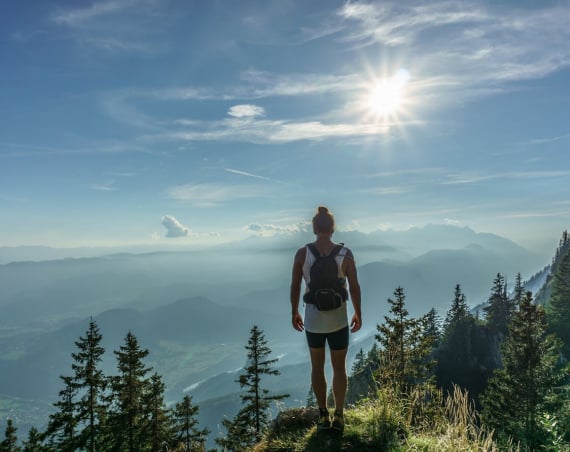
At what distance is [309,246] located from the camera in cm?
581

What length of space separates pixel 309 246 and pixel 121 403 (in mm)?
23161

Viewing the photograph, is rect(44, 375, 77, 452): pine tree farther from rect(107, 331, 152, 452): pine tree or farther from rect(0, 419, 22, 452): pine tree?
rect(0, 419, 22, 452): pine tree

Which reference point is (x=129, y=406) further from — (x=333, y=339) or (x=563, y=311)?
(x=563, y=311)

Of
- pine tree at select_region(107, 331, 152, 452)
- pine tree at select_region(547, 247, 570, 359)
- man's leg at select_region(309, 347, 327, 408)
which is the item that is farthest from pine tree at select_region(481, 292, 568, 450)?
pine tree at select_region(547, 247, 570, 359)

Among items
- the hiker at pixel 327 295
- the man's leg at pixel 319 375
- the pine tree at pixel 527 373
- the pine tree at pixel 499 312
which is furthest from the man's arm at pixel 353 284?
the pine tree at pixel 499 312

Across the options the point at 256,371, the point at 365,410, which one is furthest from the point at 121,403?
the point at 365,410

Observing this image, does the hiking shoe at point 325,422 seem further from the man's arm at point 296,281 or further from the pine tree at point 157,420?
the pine tree at point 157,420

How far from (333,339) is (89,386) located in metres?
23.3

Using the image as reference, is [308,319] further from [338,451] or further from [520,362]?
[520,362]

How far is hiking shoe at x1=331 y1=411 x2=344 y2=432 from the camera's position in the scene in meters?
5.82

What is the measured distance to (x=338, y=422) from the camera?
584cm

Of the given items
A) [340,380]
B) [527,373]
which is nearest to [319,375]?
[340,380]

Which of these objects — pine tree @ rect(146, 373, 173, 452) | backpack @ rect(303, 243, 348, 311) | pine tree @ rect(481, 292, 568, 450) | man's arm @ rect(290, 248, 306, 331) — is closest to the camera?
backpack @ rect(303, 243, 348, 311)

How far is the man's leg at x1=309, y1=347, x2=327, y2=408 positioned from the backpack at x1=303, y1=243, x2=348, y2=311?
85cm
